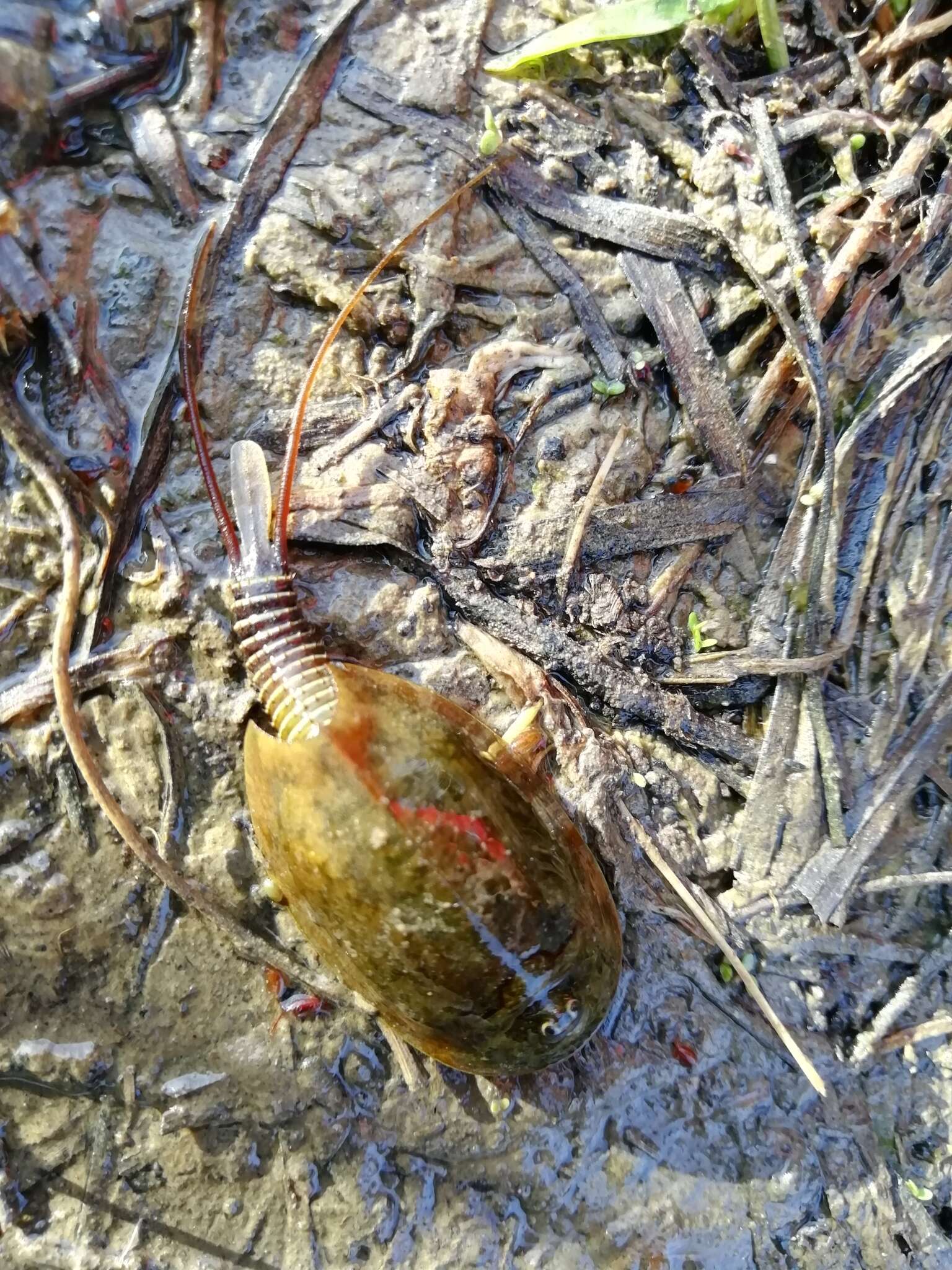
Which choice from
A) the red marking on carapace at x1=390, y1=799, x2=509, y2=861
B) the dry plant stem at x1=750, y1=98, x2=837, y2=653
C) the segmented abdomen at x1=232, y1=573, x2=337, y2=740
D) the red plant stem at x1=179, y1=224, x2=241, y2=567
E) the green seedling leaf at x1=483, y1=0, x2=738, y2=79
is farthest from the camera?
the green seedling leaf at x1=483, y1=0, x2=738, y2=79

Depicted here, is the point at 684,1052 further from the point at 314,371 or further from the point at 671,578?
the point at 314,371

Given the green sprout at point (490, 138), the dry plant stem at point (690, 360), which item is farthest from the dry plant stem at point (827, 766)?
the green sprout at point (490, 138)

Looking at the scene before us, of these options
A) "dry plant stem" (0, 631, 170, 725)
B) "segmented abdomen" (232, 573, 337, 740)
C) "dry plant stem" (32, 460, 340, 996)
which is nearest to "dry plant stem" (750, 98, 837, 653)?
"segmented abdomen" (232, 573, 337, 740)

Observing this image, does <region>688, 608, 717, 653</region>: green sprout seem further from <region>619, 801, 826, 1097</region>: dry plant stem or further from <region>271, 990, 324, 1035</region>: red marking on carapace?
<region>271, 990, 324, 1035</region>: red marking on carapace

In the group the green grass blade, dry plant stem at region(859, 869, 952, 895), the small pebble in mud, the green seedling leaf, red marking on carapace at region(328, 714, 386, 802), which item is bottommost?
dry plant stem at region(859, 869, 952, 895)

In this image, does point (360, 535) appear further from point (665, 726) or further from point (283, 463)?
point (665, 726)

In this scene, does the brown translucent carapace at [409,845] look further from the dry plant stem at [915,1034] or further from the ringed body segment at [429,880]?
the dry plant stem at [915,1034]
